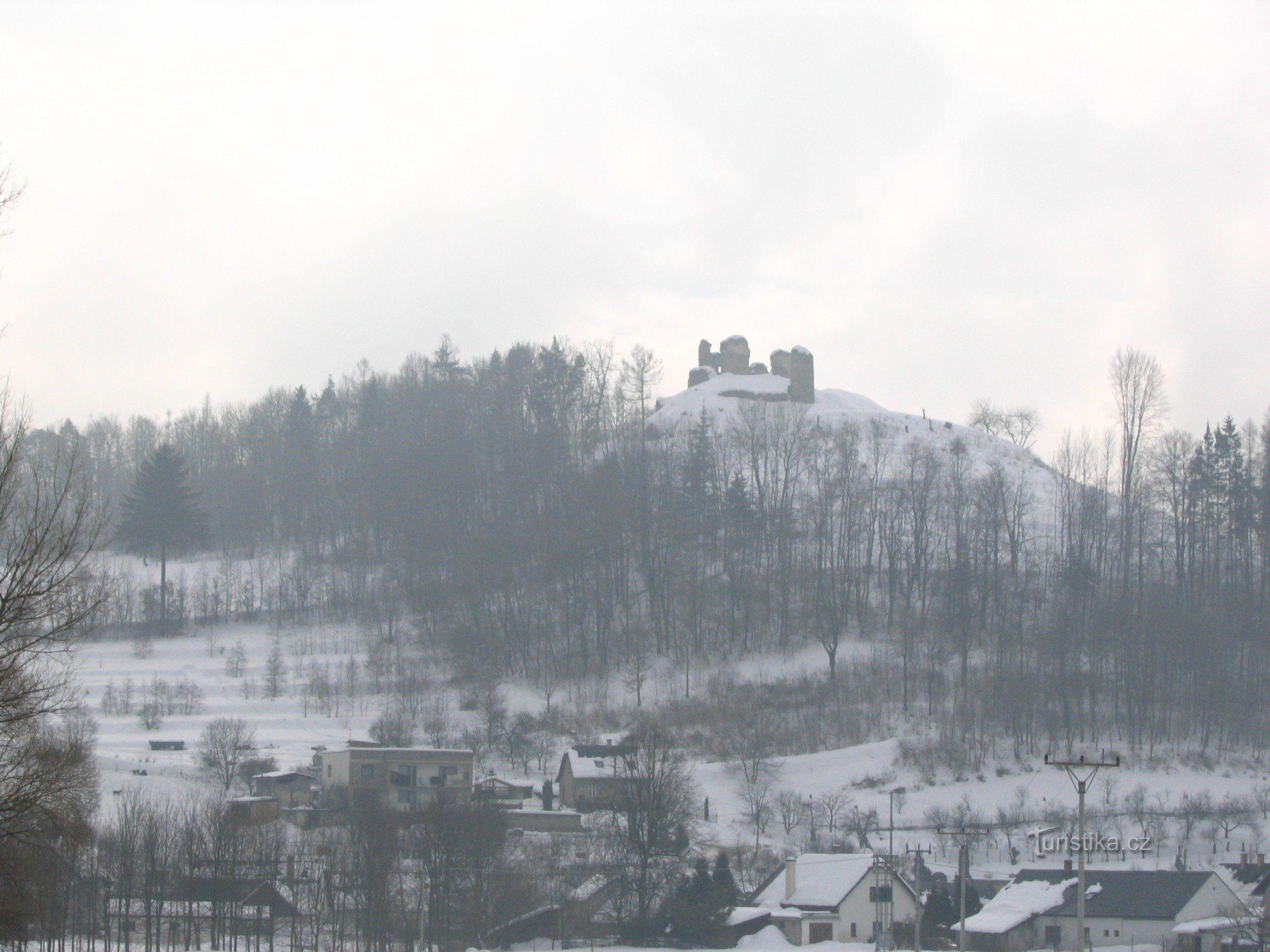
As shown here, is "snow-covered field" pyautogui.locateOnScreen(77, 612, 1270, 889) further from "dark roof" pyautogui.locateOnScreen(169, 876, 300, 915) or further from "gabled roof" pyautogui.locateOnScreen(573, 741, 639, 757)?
"dark roof" pyautogui.locateOnScreen(169, 876, 300, 915)

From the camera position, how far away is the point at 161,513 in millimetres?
83312

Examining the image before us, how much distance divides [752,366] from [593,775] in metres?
67.6

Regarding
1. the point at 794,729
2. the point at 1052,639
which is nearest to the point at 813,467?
the point at 1052,639

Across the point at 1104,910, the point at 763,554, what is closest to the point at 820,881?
the point at 1104,910

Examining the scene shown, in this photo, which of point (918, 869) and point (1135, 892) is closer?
point (1135, 892)

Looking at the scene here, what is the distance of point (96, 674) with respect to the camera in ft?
221

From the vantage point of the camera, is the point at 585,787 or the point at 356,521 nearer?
the point at 585,787

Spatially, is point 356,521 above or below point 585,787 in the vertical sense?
above

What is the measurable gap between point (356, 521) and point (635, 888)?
4963cm

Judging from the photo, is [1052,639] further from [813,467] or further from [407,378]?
[407,378]

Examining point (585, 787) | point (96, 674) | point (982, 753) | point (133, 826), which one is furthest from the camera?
point (96, 674)

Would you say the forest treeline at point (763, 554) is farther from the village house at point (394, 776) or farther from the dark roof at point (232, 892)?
the dark roof at point (232, 892)

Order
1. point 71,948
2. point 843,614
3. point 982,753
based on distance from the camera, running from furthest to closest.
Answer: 1. point 843,614
2. point 982,753
3. point 71,948

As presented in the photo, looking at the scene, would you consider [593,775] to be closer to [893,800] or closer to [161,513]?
[893,800]
